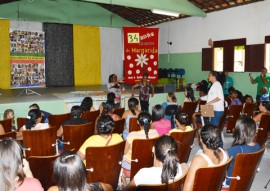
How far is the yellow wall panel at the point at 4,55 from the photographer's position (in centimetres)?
1213

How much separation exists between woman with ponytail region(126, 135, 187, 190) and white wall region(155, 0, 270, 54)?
28.0 ft

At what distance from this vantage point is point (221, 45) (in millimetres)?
11039

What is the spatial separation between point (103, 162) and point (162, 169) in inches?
33.0

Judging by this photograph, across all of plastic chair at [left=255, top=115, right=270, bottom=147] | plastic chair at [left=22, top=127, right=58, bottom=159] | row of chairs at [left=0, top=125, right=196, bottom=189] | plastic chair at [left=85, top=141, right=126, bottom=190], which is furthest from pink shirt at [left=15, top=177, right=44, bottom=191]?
plastic chair at [left=255, top=115, right=270, bottom=147]

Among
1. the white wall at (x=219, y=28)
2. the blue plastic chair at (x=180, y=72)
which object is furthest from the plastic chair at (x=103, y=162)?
the blue plastic chair at (x=180, y=72)

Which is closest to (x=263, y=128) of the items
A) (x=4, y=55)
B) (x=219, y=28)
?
(x=219, y=28)

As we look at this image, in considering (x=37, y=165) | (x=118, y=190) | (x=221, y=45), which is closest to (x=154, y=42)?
(x=221, y=45)

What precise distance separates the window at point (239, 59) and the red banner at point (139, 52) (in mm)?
2942

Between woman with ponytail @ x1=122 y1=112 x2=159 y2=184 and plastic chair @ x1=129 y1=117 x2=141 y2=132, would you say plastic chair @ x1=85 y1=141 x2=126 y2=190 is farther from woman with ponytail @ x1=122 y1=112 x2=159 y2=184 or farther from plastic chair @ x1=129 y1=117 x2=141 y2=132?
plastic chair @ x1=129 y1=117 x2=141 y2=132

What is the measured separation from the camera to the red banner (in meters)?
9.52

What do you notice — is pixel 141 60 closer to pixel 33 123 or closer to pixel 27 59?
pixel 27 59

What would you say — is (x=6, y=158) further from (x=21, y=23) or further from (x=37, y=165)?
(x=21, y=23)

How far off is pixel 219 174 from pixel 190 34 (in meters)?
11.3

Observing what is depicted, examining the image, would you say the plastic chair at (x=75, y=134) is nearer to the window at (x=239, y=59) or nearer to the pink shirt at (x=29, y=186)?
the pink shirt at (x=29, y=186)
